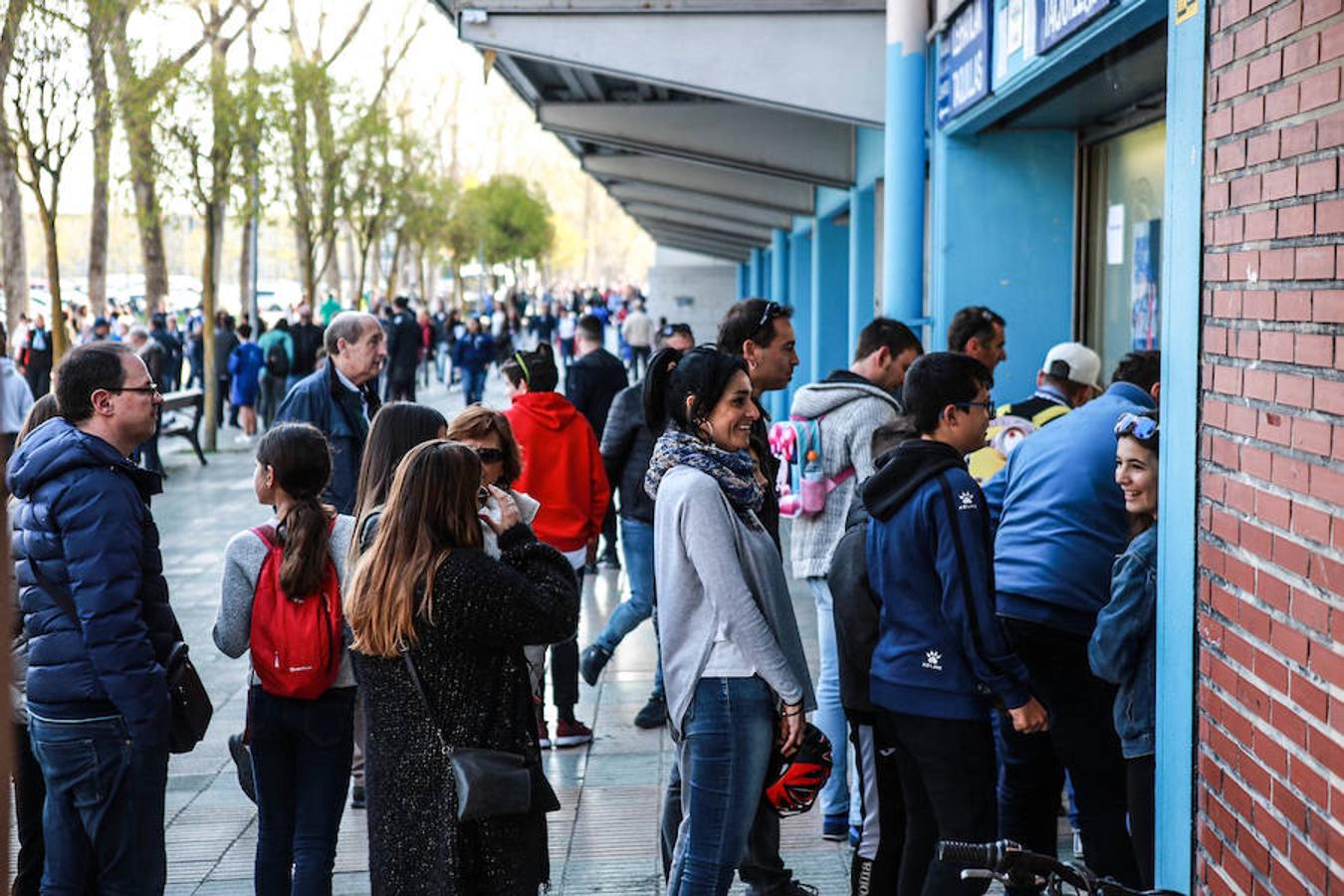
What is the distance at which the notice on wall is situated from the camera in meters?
8.85

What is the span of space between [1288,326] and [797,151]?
12.5 m

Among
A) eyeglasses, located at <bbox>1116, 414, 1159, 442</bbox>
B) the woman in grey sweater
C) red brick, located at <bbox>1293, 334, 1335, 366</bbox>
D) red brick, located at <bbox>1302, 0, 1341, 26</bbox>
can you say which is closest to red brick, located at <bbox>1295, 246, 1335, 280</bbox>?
red brick, located at <bbox>1293, 334, 1335, 366</bbox>

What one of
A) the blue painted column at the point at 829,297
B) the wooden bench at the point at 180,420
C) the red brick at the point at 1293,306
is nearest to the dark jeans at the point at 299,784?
Answer: the red brick at the point at 1293,306

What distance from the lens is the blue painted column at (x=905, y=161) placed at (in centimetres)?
929

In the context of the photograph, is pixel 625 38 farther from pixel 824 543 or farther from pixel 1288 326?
pixel 1288 326

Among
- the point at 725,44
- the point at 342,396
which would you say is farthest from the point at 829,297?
the point at 342,396

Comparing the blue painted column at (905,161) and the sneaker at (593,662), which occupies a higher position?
the blue painted column at (905,161)

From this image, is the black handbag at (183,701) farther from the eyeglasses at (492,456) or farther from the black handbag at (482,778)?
the eyeglasses at (492,456)

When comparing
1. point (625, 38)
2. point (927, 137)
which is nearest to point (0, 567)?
point (927, 137)

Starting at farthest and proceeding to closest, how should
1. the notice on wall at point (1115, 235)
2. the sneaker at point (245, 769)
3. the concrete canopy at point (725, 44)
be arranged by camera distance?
the concrete canopy at point (725, 44) → the notice on wall at point (1115, 235) → the sneaker at point (245, 769)

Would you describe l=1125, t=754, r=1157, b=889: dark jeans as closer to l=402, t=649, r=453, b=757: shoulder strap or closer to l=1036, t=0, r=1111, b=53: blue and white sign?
l=402, t=649, r=453, b=757: shoulder strap

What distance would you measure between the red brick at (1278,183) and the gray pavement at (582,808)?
293 cm

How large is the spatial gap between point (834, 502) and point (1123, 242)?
3.75 metres

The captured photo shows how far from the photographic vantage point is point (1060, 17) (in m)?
6.43
